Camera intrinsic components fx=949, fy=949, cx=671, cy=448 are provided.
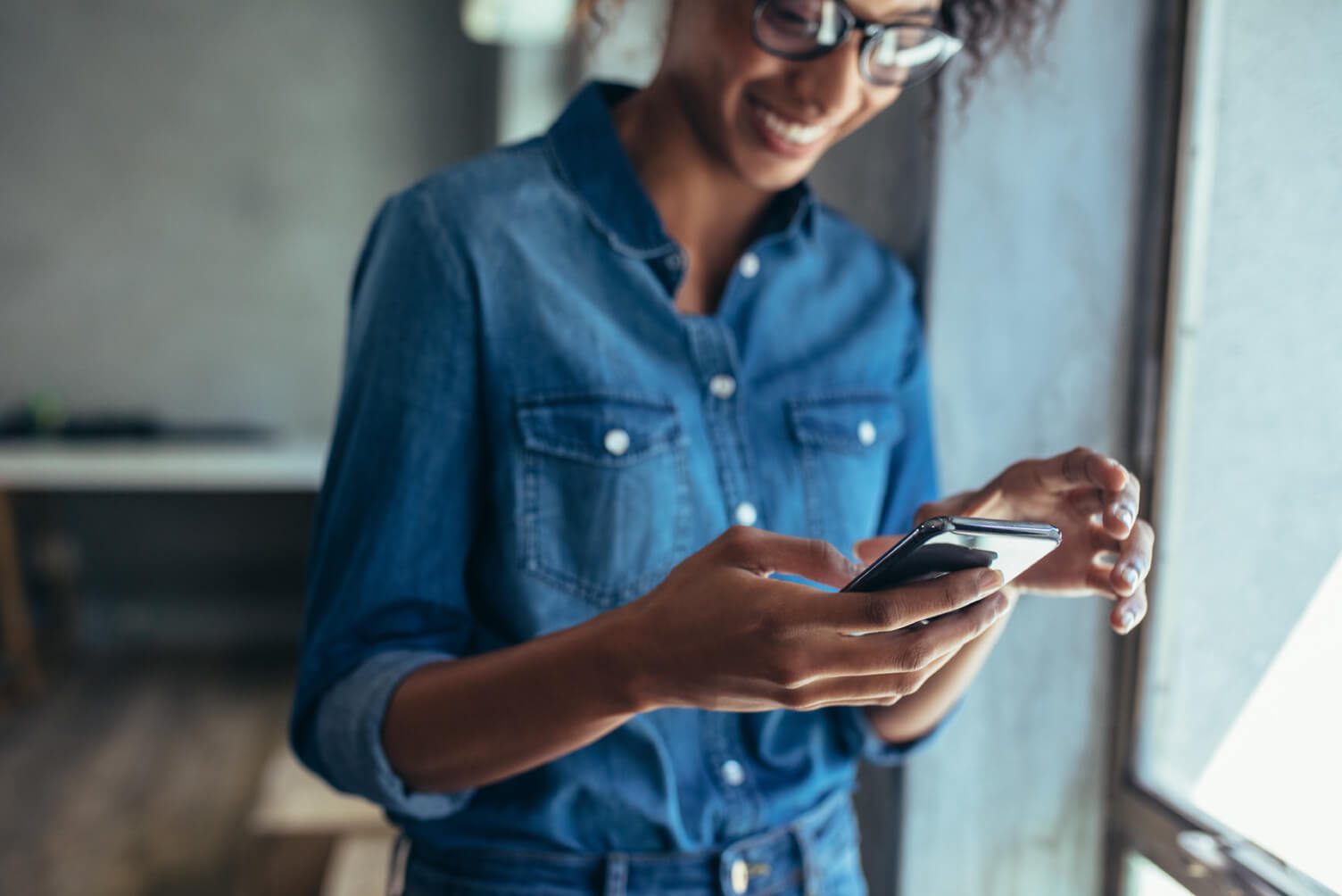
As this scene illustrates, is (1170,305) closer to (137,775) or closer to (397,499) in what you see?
(397,499)

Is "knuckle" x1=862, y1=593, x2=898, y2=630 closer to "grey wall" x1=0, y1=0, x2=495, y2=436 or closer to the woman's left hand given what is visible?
the woman's left hand

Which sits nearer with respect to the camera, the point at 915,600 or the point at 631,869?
the point at 915,600

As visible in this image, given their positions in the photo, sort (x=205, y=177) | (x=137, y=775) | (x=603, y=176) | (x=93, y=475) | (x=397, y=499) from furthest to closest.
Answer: (x=205, y=177)
(x=93, y=475)
(x=137, y=775)
(x=603, y=176)
(x=397, y=499)

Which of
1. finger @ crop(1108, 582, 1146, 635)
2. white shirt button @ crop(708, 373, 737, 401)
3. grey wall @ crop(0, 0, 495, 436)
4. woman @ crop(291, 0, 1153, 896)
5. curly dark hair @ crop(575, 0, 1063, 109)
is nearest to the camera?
finger @ crop(1108, 582, 1146, 635)

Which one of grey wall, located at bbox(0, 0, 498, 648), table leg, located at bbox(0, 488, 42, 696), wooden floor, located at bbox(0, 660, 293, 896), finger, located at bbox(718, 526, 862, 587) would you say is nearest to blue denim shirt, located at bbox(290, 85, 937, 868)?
finger, located at bbox(718, 526, 862, 587)

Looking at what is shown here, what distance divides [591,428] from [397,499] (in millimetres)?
150

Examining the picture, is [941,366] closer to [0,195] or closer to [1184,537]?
[1184,537]

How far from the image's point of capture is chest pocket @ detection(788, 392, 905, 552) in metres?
0.79

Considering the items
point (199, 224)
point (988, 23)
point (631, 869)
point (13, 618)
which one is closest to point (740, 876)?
point (631, 869)

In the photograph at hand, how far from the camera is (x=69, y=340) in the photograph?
375cm

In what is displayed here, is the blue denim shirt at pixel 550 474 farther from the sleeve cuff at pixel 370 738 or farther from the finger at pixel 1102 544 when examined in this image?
the finger at pixel 1102 544

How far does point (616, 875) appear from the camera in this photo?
2.29 ft

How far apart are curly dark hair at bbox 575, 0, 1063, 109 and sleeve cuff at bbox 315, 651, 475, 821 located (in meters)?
0.60

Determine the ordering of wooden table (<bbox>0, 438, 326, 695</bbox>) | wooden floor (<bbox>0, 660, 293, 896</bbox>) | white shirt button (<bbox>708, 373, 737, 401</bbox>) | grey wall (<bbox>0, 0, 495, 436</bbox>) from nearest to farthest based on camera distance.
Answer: white shirt button (<bbox>708, 373, 737, 401</bbox>) → wooden floor (<bbox>0, 660, 293, 896</bbox>) → wooden table (<bbox>0, 438, 326, 695</bbox>) → grey wall (<bbox>0, 0, 495, 436</bbox>)
